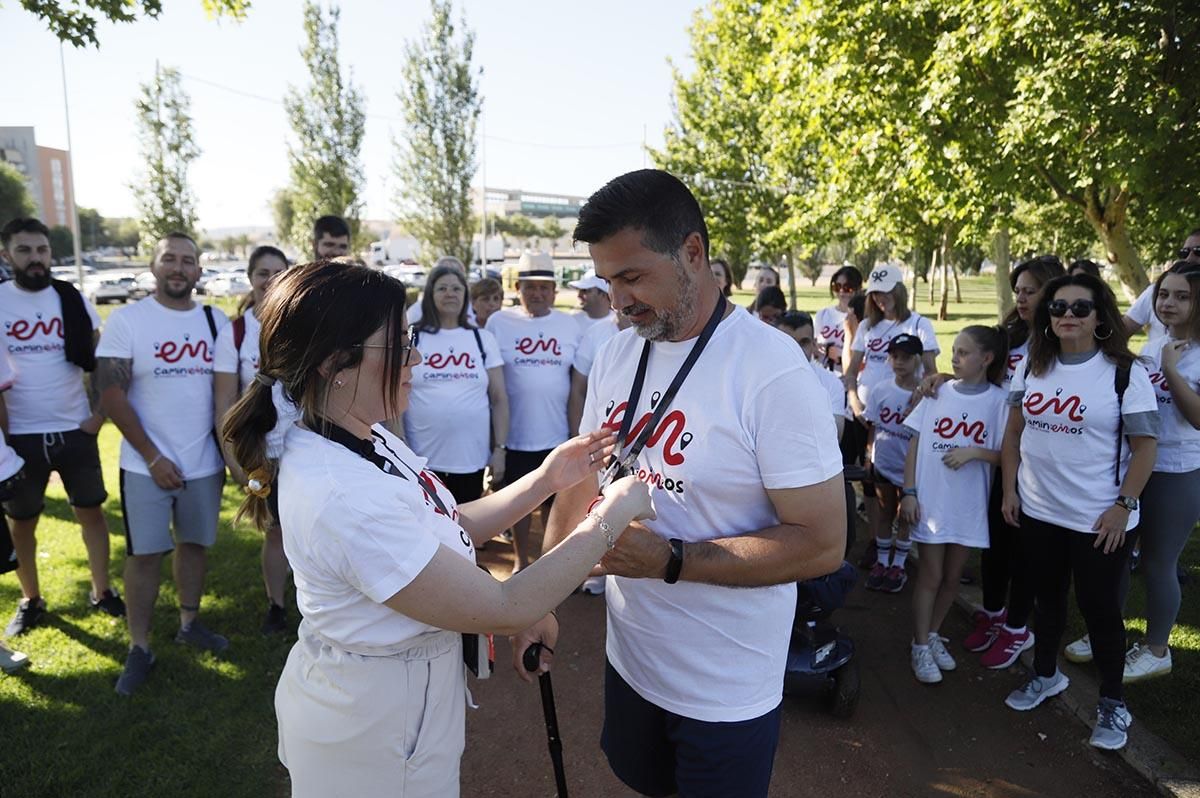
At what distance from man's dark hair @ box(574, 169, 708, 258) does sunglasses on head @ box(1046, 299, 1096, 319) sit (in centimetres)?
254

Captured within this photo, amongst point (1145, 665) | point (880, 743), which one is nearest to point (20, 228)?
point (880, 743)

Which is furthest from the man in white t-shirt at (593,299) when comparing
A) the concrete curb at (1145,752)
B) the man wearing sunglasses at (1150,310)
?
the concrete curb at (1145,752)

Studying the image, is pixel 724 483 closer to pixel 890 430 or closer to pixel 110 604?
pixel 890 430

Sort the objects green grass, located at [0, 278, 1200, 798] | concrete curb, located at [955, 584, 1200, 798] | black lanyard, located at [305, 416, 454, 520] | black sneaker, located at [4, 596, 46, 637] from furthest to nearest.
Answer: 1. black sneaker, located at [4, 596, 46, 637]
2. green grass, located at [0, 278, 1200, 798]
3. concrete curb, located at [955, 584, 1200, 798]
4. black lanyard, located at [305, 416, 454, 520]

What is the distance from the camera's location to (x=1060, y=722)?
3863 millimetres

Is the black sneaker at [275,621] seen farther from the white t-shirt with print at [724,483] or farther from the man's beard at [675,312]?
the man's beard at [675,312]

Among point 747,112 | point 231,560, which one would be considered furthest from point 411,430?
point 747,112

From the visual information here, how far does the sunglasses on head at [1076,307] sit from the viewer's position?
11.8ft

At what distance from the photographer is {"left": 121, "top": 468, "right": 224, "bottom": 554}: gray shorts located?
13.9 ft

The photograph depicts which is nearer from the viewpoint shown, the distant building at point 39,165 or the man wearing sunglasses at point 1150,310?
the man wearing sunglasses at point 1150,310

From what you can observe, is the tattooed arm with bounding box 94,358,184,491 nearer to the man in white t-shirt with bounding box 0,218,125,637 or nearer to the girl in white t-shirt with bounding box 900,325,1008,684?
the man in white t-shirt with bounding box 0,218,125,637

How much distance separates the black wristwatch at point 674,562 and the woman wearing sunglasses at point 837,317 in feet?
18.9

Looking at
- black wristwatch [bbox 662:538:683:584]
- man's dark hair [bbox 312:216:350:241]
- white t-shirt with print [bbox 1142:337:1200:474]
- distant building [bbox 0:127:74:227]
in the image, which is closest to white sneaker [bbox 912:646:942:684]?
white t-shirt with print [bbox 1142:337:1200:474]

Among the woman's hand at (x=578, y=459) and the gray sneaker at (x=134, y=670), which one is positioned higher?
the woman's hand at (x=578, y=459)
